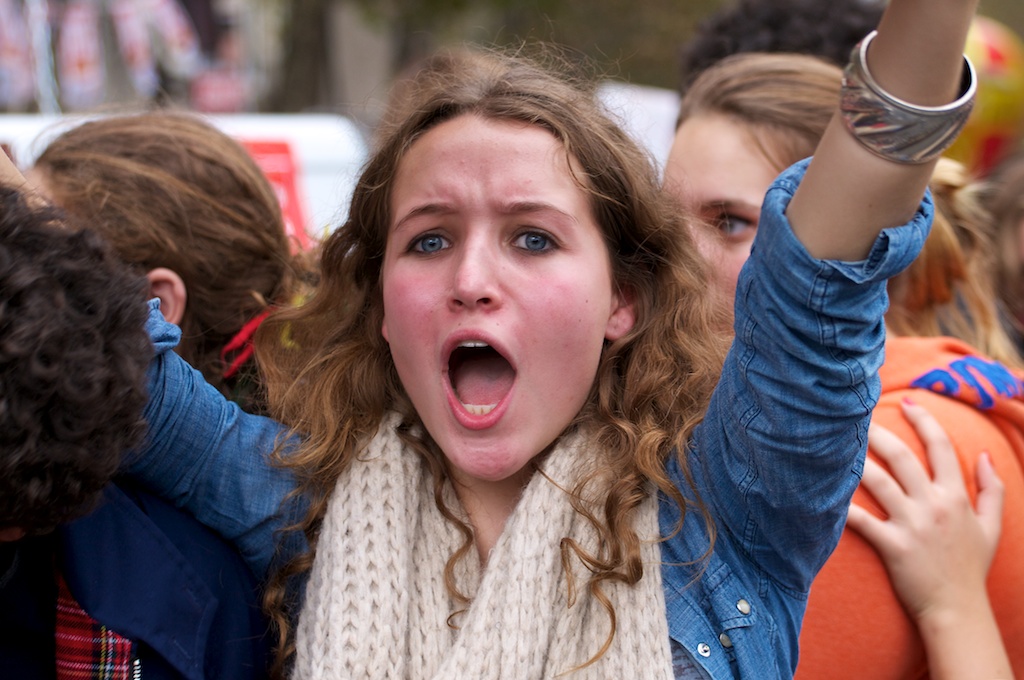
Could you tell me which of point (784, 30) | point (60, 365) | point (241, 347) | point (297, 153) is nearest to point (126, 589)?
point (60, 365)

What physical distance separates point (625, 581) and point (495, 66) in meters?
1.01

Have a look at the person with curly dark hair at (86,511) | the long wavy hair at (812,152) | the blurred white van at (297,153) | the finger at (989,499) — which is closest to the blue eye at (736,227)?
the long wavy hair at (812,152)

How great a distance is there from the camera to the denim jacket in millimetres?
1397

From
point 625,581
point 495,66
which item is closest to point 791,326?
point 625,581

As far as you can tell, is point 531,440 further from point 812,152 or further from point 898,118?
point 812,152

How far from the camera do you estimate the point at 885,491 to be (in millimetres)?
2025

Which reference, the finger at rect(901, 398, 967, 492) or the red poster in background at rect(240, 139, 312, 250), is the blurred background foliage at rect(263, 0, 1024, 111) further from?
the finger at rect(901, 398, 967, 492)

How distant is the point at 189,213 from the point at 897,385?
1.58m

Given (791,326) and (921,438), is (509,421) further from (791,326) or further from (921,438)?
(921,438)

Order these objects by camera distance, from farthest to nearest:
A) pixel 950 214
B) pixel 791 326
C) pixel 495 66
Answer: pixel 950 214, pixel 495 66, pixel 791 326

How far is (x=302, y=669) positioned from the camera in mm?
1802

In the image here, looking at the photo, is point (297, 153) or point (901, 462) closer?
point (901, 462)

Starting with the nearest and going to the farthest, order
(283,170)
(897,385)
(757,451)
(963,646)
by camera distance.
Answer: (757,451), (963,646), (897,385), (283,170)

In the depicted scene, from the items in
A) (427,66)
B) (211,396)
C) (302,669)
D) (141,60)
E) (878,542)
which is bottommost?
(141,60)
